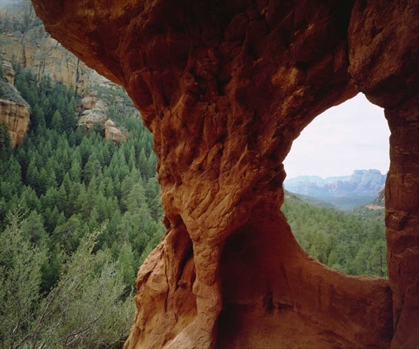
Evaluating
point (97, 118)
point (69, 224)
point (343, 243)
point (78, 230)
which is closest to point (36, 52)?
point (97, 118)

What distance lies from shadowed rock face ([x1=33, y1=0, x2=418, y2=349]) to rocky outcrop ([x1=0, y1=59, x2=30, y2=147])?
143 feet

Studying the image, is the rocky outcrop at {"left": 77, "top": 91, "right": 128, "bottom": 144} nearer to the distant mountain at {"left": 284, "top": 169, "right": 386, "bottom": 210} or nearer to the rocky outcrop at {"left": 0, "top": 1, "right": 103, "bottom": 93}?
the rocky outcrop at {"left": 0, "top": 1, "right": 103, "bottom": 93}

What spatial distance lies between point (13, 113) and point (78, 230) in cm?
2811

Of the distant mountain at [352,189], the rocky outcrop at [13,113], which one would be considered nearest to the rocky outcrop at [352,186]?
the distant mountain at [352,189]

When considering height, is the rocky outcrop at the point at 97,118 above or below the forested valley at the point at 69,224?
above

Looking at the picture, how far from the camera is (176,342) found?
5.01m

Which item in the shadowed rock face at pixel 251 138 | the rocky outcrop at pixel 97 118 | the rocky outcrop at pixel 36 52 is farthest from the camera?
the rocky outcrop at pixel 36 52

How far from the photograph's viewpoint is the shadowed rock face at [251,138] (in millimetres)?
3348

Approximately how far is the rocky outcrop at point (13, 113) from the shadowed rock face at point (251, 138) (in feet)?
143

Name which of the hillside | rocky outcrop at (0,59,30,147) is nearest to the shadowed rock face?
the hillside

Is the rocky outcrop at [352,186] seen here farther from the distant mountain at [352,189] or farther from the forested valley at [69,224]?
the forested valley at [69,224]

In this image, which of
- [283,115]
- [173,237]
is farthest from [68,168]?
[283,115]

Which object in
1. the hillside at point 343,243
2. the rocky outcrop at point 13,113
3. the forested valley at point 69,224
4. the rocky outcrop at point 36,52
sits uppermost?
the rocky outcrop at point 36,52

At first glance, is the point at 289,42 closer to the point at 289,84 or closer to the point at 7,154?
the point at 289,84
